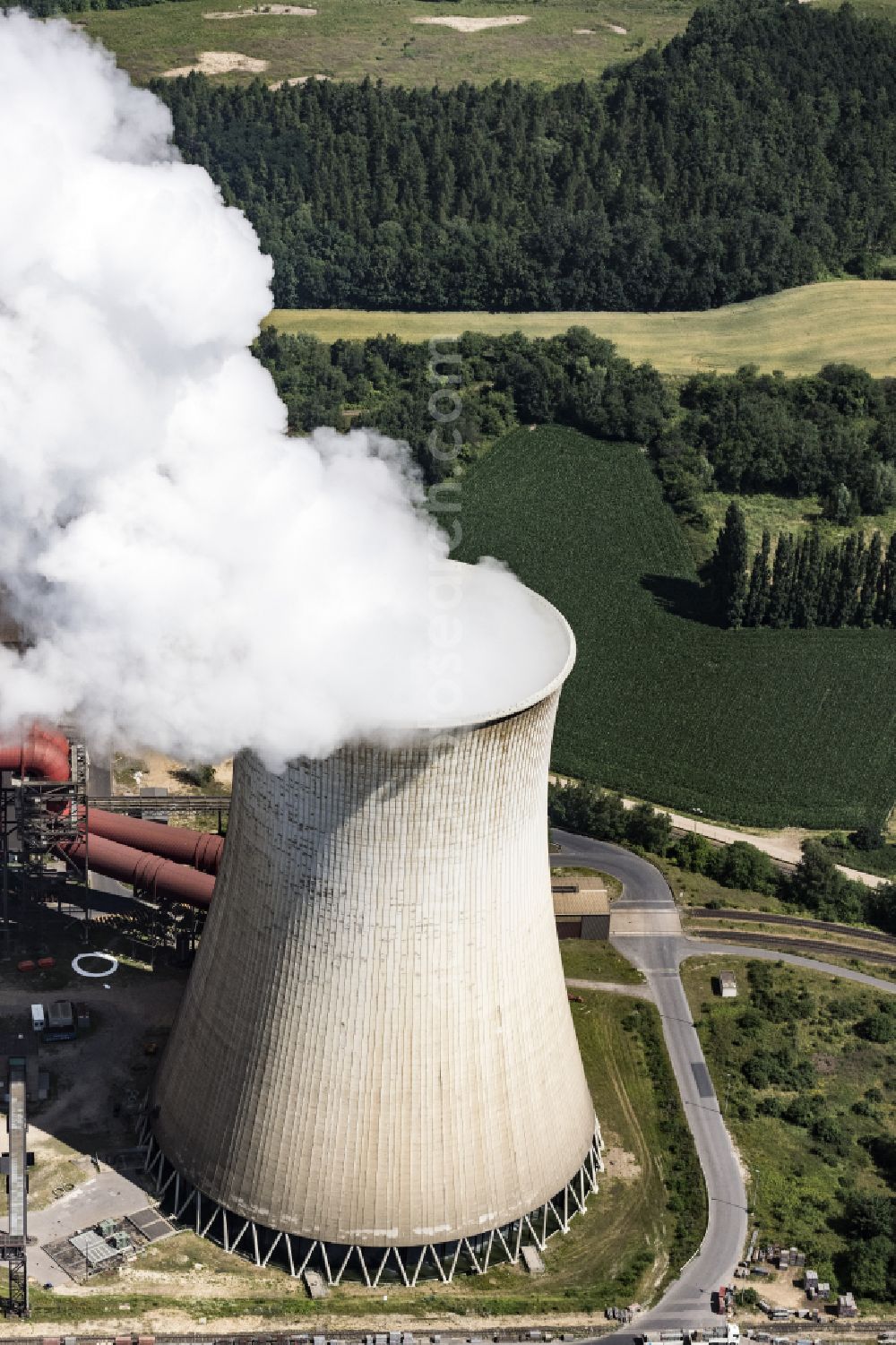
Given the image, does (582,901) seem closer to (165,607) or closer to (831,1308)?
(831,1308)

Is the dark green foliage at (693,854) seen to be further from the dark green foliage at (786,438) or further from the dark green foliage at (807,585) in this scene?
the dark green foliage at (786,438)

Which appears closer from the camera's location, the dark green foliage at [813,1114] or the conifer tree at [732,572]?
the dark green foliage at [813,1114]

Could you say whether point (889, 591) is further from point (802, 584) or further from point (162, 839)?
point (162, 839)

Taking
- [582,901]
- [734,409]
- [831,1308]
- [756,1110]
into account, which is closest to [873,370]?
[734,409]

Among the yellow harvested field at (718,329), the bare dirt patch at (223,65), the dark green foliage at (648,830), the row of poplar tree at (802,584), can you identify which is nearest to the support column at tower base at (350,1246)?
the dark green foliage at (648,830)

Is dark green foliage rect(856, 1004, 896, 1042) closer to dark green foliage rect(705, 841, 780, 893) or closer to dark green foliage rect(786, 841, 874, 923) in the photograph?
dark green foliage rect(786, 841, 874, 923)

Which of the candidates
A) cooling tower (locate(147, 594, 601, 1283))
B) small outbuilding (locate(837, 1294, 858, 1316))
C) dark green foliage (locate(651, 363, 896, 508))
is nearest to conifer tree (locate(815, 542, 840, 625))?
dark green foliage (locate(651, 363, 896, 508))

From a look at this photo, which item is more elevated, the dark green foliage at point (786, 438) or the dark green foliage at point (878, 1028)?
the dark green foliage at point (786, 438)

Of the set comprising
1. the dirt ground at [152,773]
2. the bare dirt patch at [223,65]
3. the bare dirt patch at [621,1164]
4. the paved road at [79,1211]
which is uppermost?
the bare dirt patch at [223,65]
